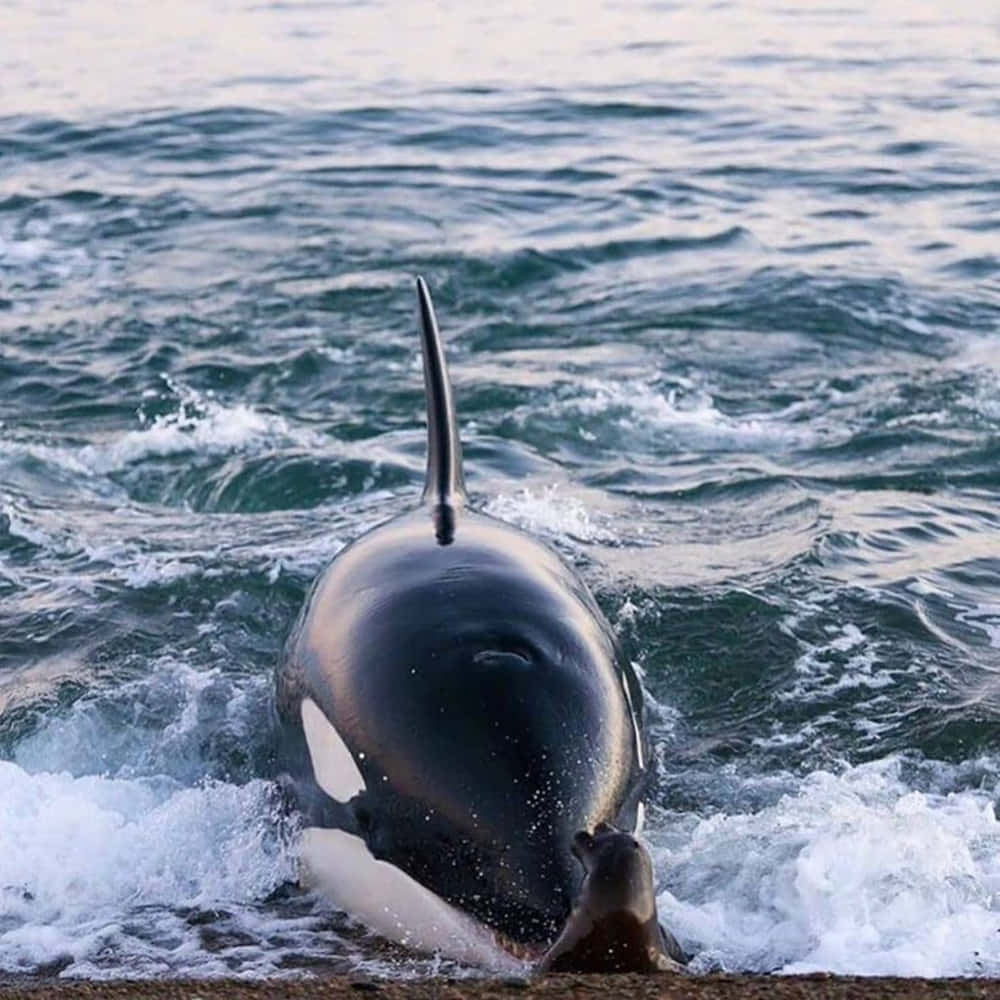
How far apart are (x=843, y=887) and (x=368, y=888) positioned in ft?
5.04

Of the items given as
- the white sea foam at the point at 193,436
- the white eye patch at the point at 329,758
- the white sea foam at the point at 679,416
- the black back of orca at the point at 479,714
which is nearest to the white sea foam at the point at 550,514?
the white sea foam at the point at 679,416

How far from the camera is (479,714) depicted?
5785 millimetres

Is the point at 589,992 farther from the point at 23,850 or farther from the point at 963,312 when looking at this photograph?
the point at 963,312

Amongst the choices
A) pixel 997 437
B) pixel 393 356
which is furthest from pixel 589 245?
pixel 997 437

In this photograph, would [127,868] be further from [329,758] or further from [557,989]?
[557,989]

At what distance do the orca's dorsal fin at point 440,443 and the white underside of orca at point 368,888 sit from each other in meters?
1.15

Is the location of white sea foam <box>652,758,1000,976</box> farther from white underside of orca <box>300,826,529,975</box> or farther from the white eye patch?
the white eye patch

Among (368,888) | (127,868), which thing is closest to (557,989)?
(368,888)

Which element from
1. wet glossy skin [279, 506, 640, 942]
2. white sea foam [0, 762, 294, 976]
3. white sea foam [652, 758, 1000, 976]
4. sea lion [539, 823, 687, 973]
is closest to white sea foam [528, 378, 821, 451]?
white sea foam [652, 758, 1000, 976]

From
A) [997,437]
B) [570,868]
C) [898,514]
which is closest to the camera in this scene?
[570,868]

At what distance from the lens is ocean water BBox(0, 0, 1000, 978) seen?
6.94 m

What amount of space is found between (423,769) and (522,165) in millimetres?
16115

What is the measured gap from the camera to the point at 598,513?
11367 mm

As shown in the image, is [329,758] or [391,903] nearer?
[391,903]
